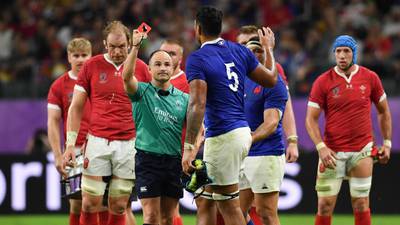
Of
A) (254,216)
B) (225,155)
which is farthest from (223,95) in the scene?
(254,216)

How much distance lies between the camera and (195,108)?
8828 mm

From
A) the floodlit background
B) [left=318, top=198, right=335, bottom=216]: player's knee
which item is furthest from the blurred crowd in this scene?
[left=318, top=198, right=335, bottom=216]: player's knee

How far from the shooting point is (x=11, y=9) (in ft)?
68.9

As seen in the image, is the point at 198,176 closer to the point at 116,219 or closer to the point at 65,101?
the point at 116,219

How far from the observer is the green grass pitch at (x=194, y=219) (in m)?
14.4

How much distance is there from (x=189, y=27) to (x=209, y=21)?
36.3 feet

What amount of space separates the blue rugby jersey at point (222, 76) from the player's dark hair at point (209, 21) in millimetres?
90

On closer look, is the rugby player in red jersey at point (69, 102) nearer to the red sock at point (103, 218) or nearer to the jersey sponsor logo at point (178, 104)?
the red sock at point (103, 218)

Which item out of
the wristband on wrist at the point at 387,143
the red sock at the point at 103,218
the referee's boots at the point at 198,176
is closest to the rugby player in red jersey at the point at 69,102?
the red sock at the point at 103,218

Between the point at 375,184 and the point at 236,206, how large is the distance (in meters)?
6.35

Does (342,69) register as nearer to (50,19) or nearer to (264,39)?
(264,39)

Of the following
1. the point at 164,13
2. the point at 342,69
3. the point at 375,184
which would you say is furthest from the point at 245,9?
the point at 342,69

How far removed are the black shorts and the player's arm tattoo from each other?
0.97m

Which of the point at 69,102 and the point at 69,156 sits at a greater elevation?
the point at 69,102
